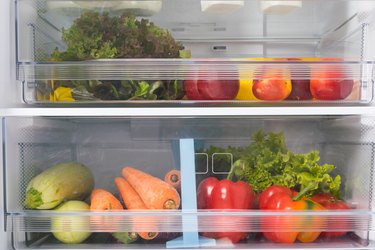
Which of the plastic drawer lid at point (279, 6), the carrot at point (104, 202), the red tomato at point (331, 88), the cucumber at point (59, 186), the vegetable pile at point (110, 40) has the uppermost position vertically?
the plastic drawer lid at point (279, 6)

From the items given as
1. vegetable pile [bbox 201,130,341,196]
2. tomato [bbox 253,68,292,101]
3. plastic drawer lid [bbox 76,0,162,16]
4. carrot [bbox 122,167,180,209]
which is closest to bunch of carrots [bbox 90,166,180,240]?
carrot [bbox 122,167,180,209]

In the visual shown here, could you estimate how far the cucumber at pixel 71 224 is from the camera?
1.45 metres

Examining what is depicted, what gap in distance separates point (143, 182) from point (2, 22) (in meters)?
0.54

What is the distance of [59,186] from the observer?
1498mm

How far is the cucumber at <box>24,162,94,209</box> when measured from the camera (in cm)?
147

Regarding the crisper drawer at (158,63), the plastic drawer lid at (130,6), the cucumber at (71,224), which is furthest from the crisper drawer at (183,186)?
the plastic drawer lid at (130,6)

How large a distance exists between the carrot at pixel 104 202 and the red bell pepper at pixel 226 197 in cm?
22

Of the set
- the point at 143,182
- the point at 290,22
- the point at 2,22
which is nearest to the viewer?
the point at 2,22

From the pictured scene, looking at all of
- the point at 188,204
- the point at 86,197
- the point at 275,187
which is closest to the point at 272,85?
the point at 275,187

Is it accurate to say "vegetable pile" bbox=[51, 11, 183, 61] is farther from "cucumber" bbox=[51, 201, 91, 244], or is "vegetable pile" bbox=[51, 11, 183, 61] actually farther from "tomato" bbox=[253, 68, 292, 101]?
"cucumber" bbox=[51, 201, 91, 244]

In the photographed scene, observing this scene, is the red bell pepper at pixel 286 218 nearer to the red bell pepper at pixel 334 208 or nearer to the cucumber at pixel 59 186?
the red bell pepper at pixel 334 208

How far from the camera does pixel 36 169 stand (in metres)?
1.55

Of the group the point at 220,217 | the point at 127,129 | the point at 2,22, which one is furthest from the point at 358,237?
the point at 2,22

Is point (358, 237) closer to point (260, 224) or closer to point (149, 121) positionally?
point (260, 224)
